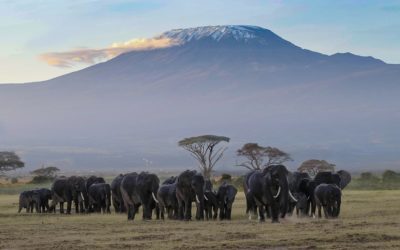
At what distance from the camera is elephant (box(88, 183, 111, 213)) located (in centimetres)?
4503

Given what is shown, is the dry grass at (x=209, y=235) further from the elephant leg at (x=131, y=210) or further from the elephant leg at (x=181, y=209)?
the elephant leg at (x=131, y=210)

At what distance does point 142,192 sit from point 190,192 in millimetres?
2872

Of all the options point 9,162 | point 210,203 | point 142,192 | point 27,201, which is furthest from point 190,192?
point 9,162

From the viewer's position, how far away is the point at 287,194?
3159 cm

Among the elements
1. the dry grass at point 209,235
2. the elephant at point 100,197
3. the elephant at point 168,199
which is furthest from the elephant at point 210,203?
the elephant at point 100,197

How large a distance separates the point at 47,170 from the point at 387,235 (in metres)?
95.1

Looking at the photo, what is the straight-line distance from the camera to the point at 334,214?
33719 mm

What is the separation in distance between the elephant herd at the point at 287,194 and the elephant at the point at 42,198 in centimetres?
1489

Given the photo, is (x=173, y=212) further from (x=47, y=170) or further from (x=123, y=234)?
(x=47, y=170)

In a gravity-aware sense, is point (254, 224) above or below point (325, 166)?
below

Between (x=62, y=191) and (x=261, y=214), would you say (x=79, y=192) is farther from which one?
(x=261, y=214)

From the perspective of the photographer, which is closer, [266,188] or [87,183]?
[266,188]

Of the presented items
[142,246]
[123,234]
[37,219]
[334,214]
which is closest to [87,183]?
[37,219]

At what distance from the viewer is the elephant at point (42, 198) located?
47.4m
